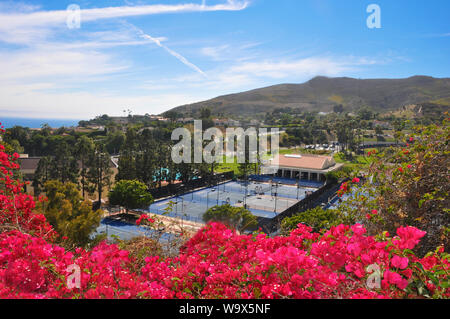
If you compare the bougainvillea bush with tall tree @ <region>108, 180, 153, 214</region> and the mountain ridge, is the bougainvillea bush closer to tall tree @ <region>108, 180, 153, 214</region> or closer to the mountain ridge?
tall tree @ <region>108, 180, 153, 214</region>

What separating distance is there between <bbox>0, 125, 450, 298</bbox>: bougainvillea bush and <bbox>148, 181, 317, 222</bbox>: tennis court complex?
55.6 ft

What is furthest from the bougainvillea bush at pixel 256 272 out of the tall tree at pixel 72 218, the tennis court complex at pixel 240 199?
the tennis court complex at pixel 240 199

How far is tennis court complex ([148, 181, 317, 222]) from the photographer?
2238 centimetres

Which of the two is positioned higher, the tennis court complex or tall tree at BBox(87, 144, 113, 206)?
tall tree at BBox(87, 144, 113, 206)

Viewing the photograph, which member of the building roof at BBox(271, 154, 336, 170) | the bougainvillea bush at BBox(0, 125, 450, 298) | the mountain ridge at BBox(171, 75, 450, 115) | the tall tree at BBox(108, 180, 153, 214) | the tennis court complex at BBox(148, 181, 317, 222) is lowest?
the tennis court complex at BBox(148, 181, 317, 222)

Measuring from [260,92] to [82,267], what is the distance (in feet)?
616

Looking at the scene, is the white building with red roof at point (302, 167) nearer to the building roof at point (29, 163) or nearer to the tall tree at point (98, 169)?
the tall tree at point (98, 169)

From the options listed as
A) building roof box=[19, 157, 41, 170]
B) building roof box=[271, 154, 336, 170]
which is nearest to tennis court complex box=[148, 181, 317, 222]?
building roof box=[271, 154, 336, 170]

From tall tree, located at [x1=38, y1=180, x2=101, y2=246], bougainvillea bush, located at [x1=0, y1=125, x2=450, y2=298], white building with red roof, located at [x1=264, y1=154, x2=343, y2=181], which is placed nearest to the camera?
bougainvillea bush, located at [x1=0, y1=125, x2=450, y2=298]

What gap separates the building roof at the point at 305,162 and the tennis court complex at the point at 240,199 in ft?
15.3

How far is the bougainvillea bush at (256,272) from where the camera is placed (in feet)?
5.54

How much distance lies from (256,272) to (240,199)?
24.8 m

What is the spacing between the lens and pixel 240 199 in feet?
86.9
